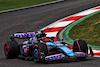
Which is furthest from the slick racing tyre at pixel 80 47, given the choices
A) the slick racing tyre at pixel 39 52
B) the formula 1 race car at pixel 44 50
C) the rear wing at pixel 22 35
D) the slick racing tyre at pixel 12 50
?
the slick racing tyre at pixel 12 50

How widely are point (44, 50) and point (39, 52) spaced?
6.4 inches

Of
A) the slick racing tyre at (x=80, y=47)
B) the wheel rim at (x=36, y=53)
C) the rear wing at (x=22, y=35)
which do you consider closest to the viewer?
the wheel rim at (x=36, y=53)

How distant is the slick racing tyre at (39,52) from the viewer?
25.2 feet

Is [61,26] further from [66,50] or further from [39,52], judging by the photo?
[39,52]

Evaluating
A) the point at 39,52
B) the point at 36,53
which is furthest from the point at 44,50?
the point at 36,53

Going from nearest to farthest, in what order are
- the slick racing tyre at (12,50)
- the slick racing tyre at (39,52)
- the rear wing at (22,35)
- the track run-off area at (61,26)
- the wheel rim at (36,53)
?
the slick racing tyre at (39,52) < the wheel rim at (36,53) < the slick racing tyre at (12,50) < the rear wing at (22,35) < the track run-off area at (61,26)

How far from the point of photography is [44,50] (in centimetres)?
775

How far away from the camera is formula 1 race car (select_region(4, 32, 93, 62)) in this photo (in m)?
7.71

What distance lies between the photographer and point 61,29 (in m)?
14.0

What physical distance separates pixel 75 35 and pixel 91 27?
126 cm

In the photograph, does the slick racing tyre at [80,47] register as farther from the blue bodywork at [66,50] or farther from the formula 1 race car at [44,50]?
the blue bodywork at [66,50]

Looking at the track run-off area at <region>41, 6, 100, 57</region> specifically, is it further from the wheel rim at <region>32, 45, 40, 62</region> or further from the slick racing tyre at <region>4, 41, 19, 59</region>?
the wheel rim at <region>32, 45, 40, 62</region>

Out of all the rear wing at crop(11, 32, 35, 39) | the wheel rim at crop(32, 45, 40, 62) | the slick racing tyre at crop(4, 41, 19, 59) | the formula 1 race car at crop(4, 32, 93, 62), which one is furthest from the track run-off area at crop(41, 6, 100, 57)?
the wheel rim at crop(32, 45, 40, 62)

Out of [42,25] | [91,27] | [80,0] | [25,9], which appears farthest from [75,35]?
[80,0]
